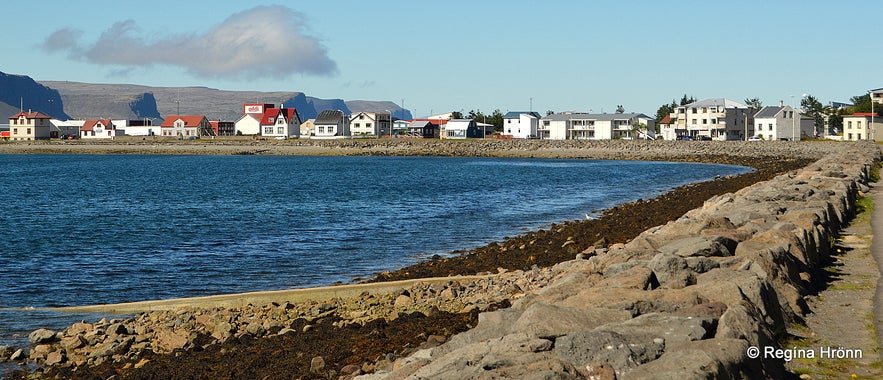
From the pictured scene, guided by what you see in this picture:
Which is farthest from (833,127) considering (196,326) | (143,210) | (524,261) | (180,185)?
(196,326)

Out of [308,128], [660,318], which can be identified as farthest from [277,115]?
[660,318]

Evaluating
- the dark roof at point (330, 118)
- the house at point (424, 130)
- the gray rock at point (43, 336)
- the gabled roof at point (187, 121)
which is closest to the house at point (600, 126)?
the house at point (424, 130)

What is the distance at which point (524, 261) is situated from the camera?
22.5 meters

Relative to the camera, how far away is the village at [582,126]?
135250mm

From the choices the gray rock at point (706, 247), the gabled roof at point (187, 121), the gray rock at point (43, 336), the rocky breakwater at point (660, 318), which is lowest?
the gray rock at point (43, 336)

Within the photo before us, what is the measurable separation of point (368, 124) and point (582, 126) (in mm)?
44631

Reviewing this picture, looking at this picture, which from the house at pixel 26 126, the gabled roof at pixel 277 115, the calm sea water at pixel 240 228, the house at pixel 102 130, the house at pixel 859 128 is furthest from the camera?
the house at pixel 102 130

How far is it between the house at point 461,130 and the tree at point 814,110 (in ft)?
200

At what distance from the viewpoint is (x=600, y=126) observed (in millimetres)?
163000

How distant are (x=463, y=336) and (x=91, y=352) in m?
7.53

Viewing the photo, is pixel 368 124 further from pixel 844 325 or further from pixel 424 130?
pixel 844 325

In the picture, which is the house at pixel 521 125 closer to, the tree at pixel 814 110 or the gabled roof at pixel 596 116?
the gabled roof at pixel 596 116

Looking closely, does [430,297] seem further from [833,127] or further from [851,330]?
[833,127]

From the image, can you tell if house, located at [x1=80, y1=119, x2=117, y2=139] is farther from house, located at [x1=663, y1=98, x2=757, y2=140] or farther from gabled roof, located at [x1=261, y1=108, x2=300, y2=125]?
house, located at [x1=663, y1=98, x2=757, y2=140]
